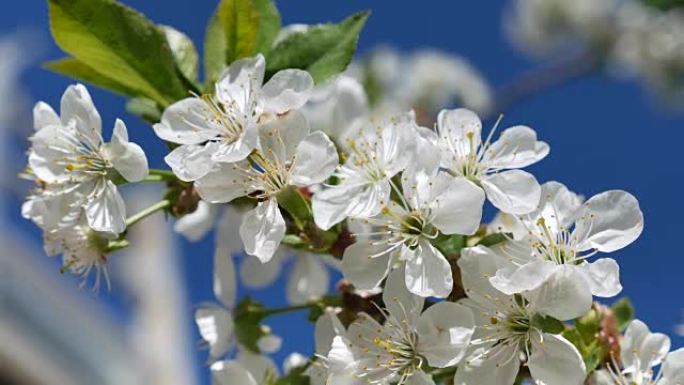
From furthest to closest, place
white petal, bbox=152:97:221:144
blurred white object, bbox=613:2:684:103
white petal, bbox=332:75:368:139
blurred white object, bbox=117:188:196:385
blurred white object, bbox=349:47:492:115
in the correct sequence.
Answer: blurred white object, bbox=117:188:196:385
blurred white object, bbox=613:2:684:103
blurred white object, bbox=349:47:492:115
white petal, bbox=332:75:368:139
white petal, bbox=152:97:221:144

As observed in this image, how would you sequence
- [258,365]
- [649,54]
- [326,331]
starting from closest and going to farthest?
[326,331] < [258,365] < [649,54]

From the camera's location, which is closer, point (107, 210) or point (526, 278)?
point (526, 278)

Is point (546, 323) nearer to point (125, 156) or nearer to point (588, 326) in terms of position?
point (588, 326)

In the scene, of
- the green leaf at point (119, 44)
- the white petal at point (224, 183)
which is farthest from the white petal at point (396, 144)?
the green leaf at point (119, 44)

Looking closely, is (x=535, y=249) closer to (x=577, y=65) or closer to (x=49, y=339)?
(x=577, y=65)

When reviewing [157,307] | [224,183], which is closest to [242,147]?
[224,183]

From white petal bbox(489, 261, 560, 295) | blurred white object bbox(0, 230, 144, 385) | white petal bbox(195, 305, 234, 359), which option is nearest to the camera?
white petal bbox(489, 261, 560, 295)

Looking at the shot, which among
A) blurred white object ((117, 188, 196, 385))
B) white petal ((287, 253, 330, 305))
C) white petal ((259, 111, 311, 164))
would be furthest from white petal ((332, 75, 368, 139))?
blurred white object ((117, 188, 196, 385))

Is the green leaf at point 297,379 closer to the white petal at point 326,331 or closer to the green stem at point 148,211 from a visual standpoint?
the white petal at point 326,331

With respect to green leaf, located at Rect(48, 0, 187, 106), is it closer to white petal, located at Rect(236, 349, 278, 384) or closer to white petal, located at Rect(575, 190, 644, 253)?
white petal, located at Rect(236, 349, 278, 384)
